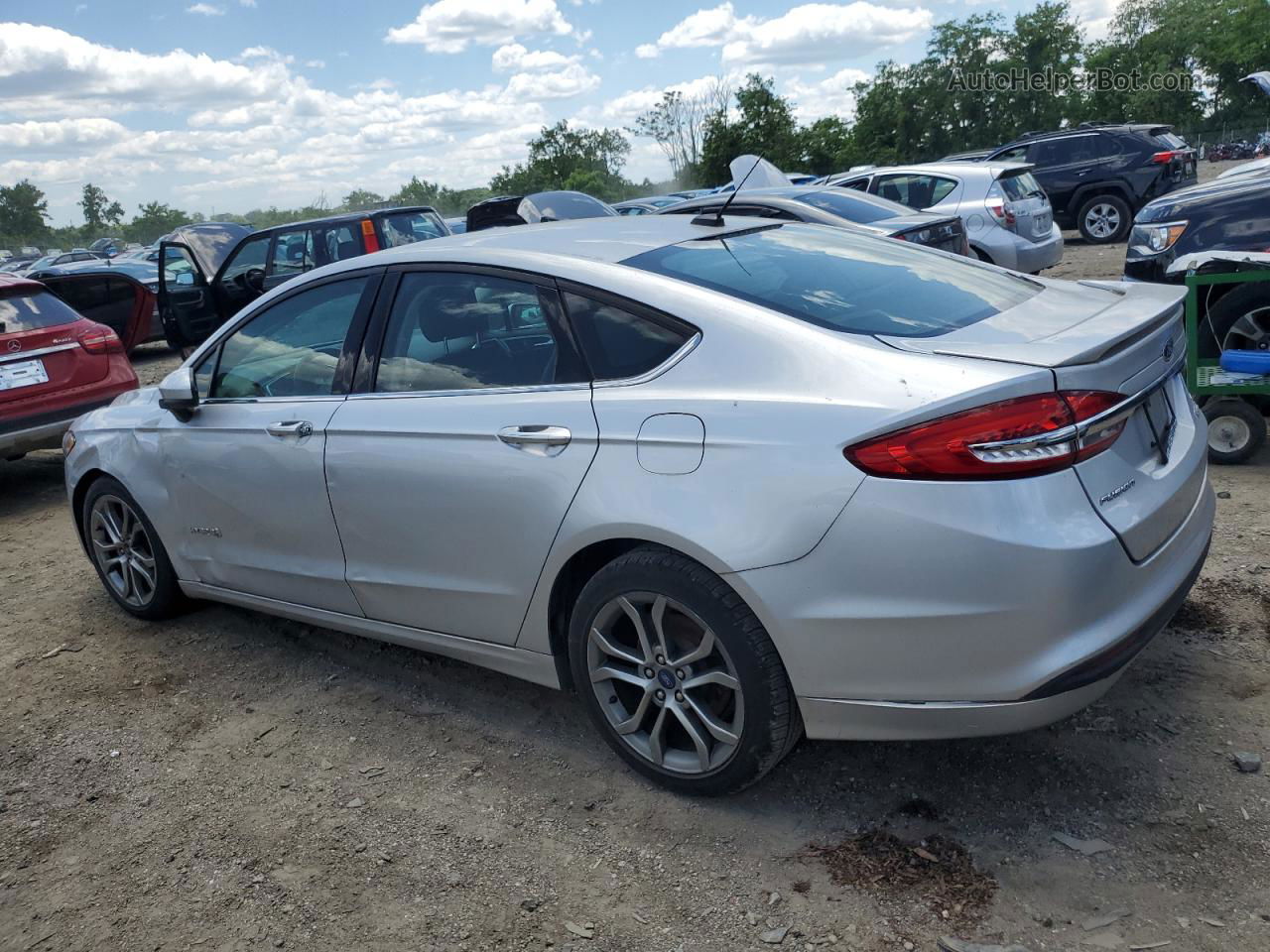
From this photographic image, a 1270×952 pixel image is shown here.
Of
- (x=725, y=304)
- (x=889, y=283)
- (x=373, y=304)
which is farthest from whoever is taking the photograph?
(x=373, y=304)

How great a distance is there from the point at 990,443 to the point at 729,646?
802 millimetres

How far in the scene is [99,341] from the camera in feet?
25.5

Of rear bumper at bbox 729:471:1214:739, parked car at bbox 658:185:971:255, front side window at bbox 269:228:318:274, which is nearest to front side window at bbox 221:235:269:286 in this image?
front side window at bbox 269:228:318:274

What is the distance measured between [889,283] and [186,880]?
8.49ft

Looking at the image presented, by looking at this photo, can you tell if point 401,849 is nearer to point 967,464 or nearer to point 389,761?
point 389,761

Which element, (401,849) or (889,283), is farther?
(889,283)

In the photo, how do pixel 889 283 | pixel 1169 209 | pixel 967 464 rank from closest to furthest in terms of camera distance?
pixel 967 464, pixel 889 283, pixel 1169 209

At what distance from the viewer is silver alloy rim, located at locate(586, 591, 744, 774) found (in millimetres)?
2809

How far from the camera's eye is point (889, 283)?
3180 millimetres

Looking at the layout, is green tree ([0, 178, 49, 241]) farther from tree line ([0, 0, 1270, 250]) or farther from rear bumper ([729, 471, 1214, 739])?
rear bumper ([729, 471, 1214, 739])

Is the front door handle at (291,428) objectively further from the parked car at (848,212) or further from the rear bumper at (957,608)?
the parked car at (848,212)

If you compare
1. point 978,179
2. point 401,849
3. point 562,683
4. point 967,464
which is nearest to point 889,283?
point 967,464

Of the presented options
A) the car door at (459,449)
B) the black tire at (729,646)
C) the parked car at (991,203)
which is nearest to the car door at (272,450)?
the car door at (459,449)

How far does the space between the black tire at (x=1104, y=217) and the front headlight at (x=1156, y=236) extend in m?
11.2
